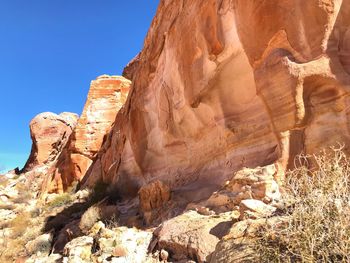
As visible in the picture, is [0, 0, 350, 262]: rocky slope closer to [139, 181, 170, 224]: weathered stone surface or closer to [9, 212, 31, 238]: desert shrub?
[139, 181, 170, 224]: weathered stone surface

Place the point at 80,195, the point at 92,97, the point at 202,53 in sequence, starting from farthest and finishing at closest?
the point at 92,97 → the point at 80,195 → the point at 202,53

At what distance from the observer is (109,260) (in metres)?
6.02

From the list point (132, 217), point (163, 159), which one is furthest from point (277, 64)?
point (163, 159)

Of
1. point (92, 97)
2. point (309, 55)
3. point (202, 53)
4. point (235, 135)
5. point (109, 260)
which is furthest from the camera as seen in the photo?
point (92, 97)

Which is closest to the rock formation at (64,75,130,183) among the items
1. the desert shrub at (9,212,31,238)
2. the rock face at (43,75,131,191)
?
the rock face at (43,75,131,191)

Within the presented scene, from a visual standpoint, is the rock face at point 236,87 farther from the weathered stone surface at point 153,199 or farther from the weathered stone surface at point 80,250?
the weathered stone surface at point 80,250

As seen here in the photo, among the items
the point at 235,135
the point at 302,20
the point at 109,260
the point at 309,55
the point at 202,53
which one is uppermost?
the point at 202,53

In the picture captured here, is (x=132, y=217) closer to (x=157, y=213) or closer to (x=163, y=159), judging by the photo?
(x=157, y=213)

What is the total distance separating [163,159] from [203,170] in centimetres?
267

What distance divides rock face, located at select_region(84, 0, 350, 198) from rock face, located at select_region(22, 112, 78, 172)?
19.2 metres

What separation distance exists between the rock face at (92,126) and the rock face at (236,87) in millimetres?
7711

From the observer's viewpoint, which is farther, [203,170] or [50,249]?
[50,249]

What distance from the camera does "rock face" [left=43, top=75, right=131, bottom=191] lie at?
19594 millimetres

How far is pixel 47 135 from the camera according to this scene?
30.9 metres
